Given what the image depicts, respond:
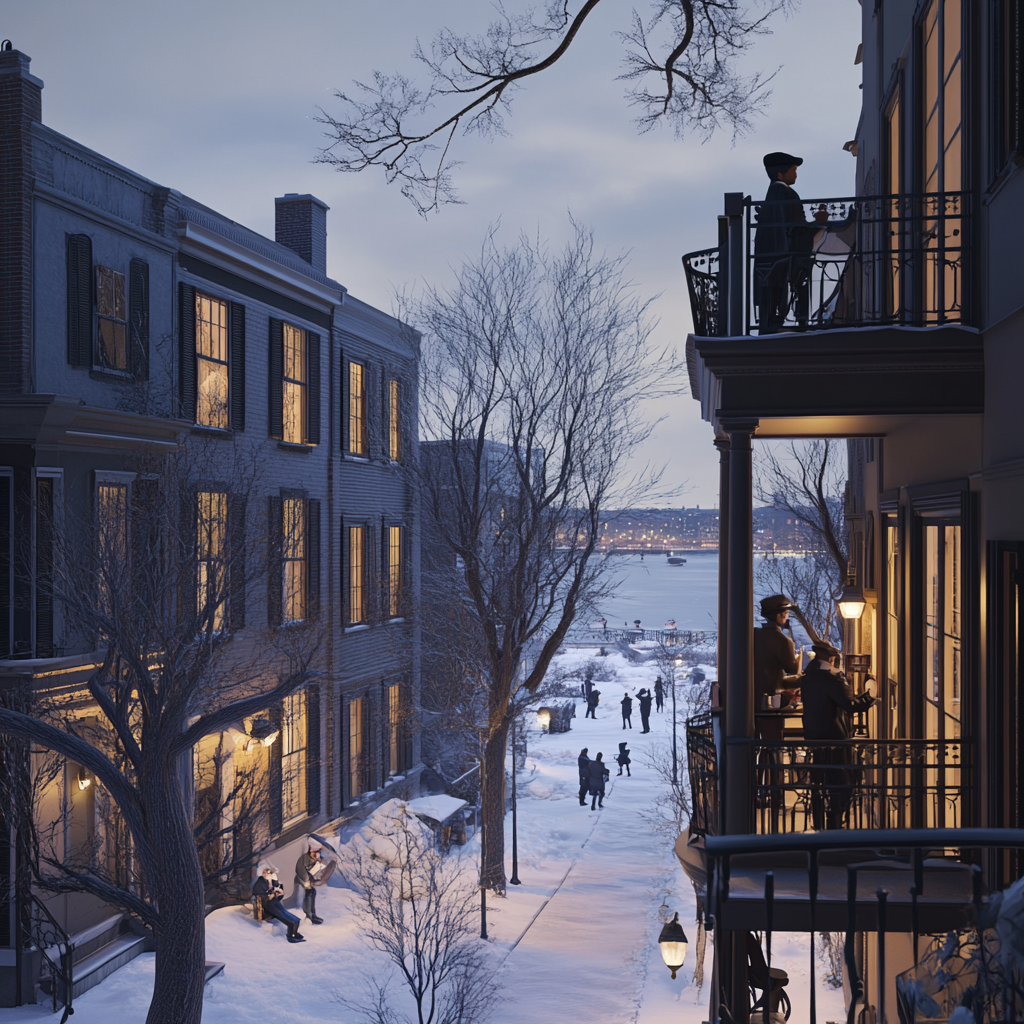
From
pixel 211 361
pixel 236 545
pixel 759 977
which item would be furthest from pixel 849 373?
→ pixel 211 361

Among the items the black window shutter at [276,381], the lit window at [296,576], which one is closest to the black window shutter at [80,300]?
the black window shutter at [276,381]

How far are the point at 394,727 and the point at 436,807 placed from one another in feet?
10.8

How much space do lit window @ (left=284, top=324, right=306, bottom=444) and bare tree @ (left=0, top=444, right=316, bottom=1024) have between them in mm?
6112

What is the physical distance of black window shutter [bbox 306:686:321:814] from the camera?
21.1 m

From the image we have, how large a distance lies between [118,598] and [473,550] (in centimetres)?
1056

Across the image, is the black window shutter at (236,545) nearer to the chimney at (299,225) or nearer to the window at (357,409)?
the window at (357,409)

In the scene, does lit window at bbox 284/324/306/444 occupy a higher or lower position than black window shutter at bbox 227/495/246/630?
higher

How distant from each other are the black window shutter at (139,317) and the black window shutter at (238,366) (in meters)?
2.59

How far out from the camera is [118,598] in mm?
11688

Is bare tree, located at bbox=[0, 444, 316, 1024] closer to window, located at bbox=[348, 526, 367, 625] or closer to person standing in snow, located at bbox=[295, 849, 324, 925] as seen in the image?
person standing in snow, located at bbox=[295, 849, 324, 925]

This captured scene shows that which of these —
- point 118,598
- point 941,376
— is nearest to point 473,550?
point 118,598

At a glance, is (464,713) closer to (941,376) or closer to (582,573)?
(582,573)

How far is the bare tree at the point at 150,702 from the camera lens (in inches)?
447

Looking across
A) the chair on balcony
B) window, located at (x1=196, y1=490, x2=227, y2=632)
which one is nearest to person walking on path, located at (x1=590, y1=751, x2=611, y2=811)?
window, located at (x1=196, y1=490, x2=227, y2=632)
